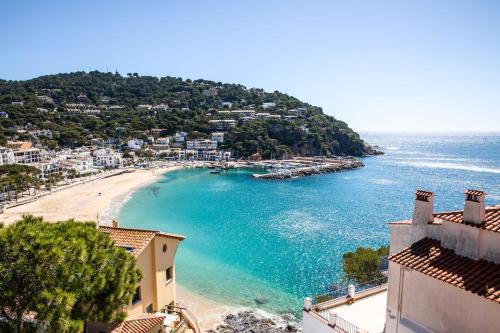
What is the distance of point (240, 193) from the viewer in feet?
224

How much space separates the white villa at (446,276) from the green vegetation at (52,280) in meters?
6.83

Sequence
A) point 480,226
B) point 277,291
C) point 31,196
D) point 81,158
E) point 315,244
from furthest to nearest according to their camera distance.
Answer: point 81,158
point 31,196
point 315,244
point 277,291
point 480,226

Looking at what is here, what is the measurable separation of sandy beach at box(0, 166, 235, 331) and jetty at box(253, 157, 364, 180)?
31.4 m

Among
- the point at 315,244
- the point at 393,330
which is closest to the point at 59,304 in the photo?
the point at 393,330

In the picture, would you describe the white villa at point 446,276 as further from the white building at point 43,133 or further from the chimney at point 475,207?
the white building at point 43,133

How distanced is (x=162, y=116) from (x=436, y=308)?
141 metres

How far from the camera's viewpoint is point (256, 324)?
2177 cm

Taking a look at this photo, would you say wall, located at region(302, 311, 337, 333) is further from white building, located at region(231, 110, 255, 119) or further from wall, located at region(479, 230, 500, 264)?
white building, located at region(231, 110, 255, 119)

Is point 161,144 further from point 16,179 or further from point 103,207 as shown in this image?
point 103,207

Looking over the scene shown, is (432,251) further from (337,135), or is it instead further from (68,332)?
(337,135)

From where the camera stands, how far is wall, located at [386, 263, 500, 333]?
7.84 m

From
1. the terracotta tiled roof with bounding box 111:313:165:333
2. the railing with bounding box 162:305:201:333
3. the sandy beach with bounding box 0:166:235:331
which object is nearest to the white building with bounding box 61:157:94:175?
the sandy beach with bounding box 0:166:235:331

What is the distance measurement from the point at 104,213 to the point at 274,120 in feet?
286

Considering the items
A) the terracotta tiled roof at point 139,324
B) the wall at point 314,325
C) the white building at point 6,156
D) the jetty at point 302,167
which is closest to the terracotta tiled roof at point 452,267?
the wall at point 314,325
